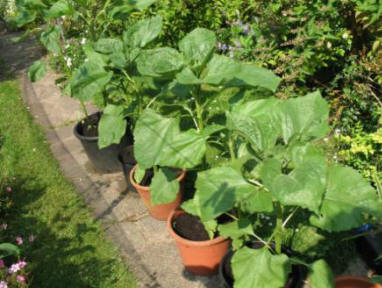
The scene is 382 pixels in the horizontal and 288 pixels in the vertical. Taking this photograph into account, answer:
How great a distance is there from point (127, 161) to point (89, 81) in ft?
3.53

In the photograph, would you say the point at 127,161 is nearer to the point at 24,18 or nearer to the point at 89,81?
the point at 89,81

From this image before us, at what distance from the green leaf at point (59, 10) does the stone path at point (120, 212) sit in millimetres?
1510

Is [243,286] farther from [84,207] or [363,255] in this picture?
[84,207]

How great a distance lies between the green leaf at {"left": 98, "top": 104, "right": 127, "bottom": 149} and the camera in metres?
2.35

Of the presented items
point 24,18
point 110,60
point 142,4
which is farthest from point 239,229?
point 24,18

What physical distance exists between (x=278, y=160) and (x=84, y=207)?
2171mm

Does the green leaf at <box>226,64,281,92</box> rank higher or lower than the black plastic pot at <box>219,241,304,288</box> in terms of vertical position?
higher

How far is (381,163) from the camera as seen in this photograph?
267 cm

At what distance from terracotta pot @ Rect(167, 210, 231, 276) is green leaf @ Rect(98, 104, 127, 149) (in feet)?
1.99

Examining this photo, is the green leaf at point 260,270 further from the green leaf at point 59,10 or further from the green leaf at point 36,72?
the green leaf at point 36,72

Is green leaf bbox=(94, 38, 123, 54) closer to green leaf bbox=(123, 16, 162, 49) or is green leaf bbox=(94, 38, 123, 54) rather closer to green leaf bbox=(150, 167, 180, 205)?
green leaf bbox=(123, 16, 162, 49)

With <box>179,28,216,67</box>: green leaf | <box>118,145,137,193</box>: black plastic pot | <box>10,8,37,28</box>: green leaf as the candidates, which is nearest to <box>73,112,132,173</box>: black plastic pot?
<box>118,145,137,193</box>: black plastic pot

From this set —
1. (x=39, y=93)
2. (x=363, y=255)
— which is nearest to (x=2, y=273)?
(x=363, y=255)

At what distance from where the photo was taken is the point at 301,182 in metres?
1.31
